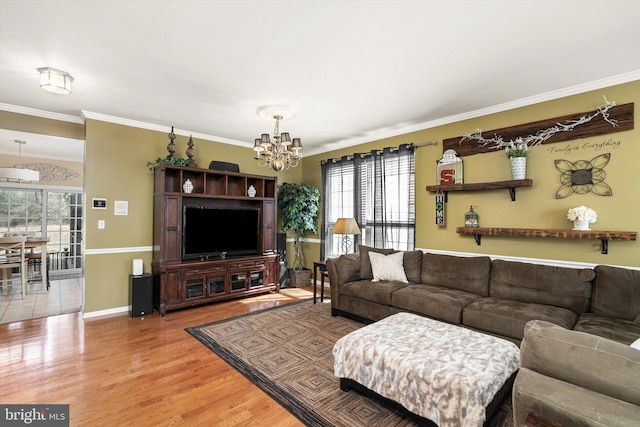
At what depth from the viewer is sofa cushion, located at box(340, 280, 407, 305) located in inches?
140

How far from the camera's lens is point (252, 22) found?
2.14 m

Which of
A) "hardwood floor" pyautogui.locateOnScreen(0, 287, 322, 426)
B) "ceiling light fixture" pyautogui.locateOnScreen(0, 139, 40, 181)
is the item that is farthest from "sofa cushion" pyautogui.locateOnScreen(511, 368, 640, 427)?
"ceiling light fixture" pyautogui.locateOnScreen(0, 139, 40, 181)

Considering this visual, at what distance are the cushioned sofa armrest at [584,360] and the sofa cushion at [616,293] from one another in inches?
78.0

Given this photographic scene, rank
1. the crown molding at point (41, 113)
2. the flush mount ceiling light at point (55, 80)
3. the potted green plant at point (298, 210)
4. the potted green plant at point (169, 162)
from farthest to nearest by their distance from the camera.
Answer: the potted green plant at point (298, 210)
the potted green plant at point (169, 162)
the crown molding at point (41, 113)
the flush mount ceiling light at point (55, 80)

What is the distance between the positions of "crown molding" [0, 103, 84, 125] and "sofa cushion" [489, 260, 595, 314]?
5.78 meters

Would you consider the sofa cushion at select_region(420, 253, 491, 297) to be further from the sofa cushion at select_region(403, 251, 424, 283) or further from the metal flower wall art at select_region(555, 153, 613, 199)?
the metal flower wall art at select_region(555, 153, 613, 199)

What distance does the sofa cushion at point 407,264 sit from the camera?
3.95m

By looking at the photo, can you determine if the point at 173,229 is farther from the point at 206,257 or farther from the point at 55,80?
the point at 55,80

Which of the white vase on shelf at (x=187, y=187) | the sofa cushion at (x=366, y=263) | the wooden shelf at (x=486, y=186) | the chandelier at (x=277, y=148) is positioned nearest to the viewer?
the wooden shelf at (x=486, y=186)

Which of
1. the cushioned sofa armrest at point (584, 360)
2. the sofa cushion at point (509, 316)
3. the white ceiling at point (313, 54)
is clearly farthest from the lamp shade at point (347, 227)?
the cushioned sofa armrest at point (584, 360)

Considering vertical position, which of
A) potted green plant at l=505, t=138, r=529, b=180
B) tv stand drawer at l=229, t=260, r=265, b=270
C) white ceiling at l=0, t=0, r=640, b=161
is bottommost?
tv stand drawer at l=229, t=260, r=265, b=270

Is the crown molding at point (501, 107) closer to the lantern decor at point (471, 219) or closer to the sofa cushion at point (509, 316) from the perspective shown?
the lantern decor at point (471, 219)

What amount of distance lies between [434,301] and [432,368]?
1.40 m

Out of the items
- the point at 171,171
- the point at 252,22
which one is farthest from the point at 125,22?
the point at 171,171
